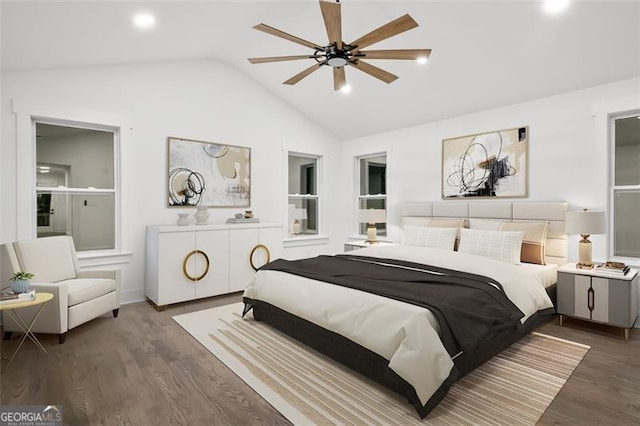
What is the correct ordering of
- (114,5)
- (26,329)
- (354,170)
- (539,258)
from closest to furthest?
(114,5)
(26,329)
(539,258)
(354,170)

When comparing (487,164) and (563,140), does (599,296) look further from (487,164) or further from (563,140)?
(487,164)

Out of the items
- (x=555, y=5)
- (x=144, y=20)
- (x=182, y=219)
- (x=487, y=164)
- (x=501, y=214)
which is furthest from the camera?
(x=487, y=164)

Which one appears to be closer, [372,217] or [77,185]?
[77,185]

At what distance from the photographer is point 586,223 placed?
3.37m

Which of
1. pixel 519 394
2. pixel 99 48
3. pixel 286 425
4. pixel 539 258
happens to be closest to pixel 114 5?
pixel 99 48

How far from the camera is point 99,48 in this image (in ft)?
11.5

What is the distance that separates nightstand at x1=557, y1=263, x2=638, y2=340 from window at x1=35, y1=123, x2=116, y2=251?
205 inches

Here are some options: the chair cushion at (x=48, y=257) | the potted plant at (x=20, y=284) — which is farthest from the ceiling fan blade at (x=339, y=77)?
the chair cushion at (x=48, y=257)

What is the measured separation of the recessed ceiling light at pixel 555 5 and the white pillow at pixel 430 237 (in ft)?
7.99

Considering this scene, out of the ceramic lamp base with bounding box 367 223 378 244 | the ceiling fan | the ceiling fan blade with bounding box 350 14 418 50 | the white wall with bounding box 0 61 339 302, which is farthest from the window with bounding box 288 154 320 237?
the ceiling fan blade with bounding box 350 14 418 50

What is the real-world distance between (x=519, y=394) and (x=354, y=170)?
463 centimetres

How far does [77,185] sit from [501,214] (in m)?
5.20

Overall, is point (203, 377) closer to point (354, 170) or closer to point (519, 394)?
point (519, 394)

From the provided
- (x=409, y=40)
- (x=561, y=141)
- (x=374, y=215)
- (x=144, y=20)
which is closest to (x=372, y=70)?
(x=409, y=40)
